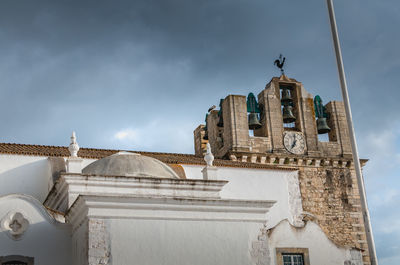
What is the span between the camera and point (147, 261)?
37.8ft

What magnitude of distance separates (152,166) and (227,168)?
5738 mm

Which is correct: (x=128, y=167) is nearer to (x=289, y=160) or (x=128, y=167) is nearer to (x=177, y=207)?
(x=177, y=207)

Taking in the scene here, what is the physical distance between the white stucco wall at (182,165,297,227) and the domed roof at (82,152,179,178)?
14.4 ft

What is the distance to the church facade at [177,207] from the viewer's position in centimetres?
1167

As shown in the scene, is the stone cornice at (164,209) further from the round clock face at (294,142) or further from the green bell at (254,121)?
the round clock face at (294,142)

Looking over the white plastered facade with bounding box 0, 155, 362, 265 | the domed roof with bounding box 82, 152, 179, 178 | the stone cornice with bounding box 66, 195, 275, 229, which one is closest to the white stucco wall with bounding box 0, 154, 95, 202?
the white plastered facade with bounding box 0, 155, 362, 265

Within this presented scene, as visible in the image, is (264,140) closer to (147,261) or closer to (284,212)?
(284,212)

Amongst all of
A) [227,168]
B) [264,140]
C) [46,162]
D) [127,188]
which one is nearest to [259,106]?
[264,140]

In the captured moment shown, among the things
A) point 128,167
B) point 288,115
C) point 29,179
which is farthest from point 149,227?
point 288,115

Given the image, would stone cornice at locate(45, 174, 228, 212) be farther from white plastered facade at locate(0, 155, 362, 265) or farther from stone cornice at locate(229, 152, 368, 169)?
stone cornice at locate(229, 152, 368, 169)

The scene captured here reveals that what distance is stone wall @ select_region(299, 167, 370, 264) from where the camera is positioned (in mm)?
22203

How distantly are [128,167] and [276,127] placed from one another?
11.2 meters

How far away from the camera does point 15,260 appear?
12.0 m

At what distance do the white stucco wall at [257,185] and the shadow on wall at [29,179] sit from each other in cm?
479
